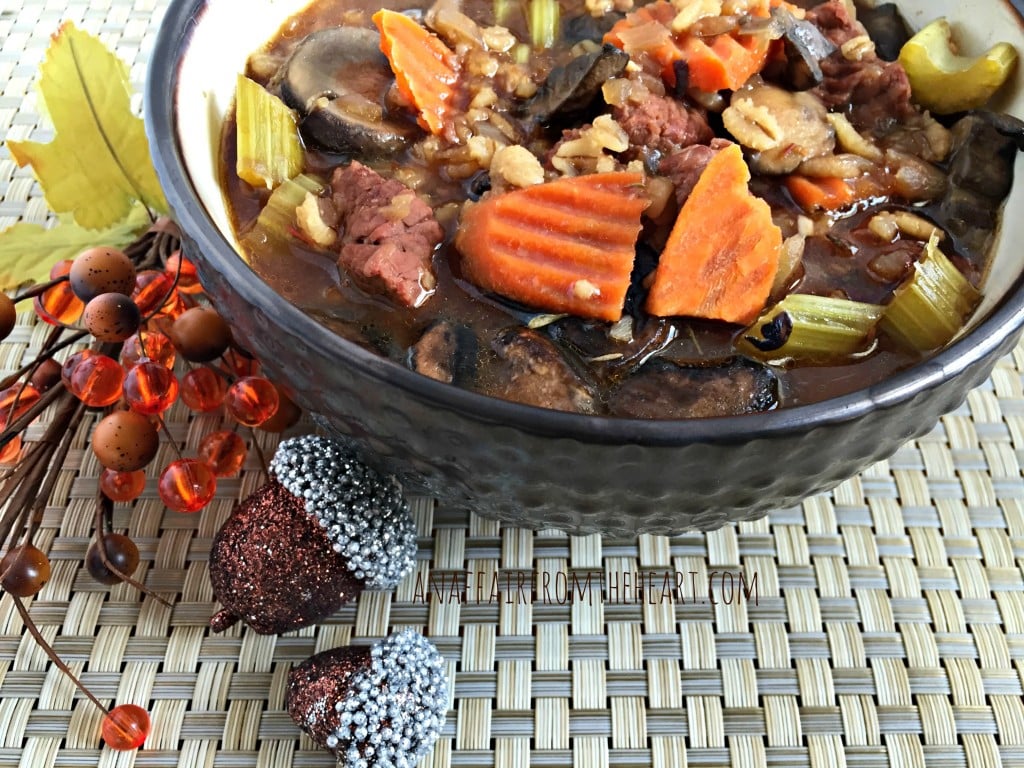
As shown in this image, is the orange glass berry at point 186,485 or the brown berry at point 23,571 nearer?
the brown berry at point 23,571

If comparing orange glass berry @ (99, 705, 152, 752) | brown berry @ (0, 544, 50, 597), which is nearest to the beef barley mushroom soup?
brown berry @ (0, 544, 50, 597)

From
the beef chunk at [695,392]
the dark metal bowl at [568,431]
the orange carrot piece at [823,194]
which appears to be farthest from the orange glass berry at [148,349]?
the orange carrot piece at [823,194]

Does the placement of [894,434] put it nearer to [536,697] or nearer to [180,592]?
[536,697]

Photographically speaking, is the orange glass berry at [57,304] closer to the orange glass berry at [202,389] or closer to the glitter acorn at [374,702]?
the orange glass berry at [202,389]

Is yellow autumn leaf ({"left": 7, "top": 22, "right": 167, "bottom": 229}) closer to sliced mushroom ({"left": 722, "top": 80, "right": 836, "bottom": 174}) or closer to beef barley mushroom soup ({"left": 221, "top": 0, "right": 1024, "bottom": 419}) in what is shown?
beef barley mushroom soup ({"left": 221, "top": 0, "right": 1024, "bottom": 419})

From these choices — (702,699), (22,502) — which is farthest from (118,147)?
(702,699)
